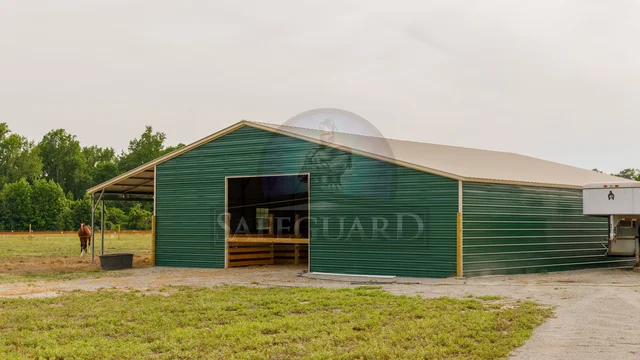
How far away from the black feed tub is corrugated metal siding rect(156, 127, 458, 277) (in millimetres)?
1121

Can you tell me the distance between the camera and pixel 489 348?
9.69 metres

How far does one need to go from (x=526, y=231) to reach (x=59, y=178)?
80.8m

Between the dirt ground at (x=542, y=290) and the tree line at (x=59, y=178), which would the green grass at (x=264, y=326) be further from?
the tree line at (x=59, y=178)

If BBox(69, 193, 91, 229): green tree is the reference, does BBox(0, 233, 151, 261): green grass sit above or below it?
below

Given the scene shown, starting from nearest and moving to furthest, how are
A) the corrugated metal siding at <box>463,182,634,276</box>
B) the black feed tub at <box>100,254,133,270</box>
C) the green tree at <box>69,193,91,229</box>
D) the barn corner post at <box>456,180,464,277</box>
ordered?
the barn corner post at <box>456,180,464,277</box>, the corrugated metal siding at <box>463,182,634,276</box>, the black feed tub at <box>100,254,133,270</box>, the green tree at <box>69,193,91,229</box>

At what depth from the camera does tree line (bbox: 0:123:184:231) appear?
76375 mm

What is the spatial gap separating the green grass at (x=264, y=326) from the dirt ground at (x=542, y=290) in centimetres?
57

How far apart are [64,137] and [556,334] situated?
90.6 m

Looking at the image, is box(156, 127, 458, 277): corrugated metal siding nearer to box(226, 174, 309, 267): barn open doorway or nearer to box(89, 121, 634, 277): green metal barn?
box(89, 121, 634, 277): green metal barn

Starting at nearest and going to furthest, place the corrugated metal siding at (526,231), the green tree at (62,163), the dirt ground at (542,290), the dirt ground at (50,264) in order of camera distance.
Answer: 1. the dirt ground at (542,290)
2. the corrugated metal siding at (526,231)
3. the dirt ground at (50,264)
4. the green tree at (62,163)

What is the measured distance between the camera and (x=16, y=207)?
2980 inches

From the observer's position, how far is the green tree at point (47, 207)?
77.1 m

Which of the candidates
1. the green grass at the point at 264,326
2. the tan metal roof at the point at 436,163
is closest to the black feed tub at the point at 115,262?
the tan metal roof at the point at 436,163

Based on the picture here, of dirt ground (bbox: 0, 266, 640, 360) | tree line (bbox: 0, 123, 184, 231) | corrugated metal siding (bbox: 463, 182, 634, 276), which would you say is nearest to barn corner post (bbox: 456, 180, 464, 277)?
corrugated metal siding (bbox: 463, 182, 634, 276)
